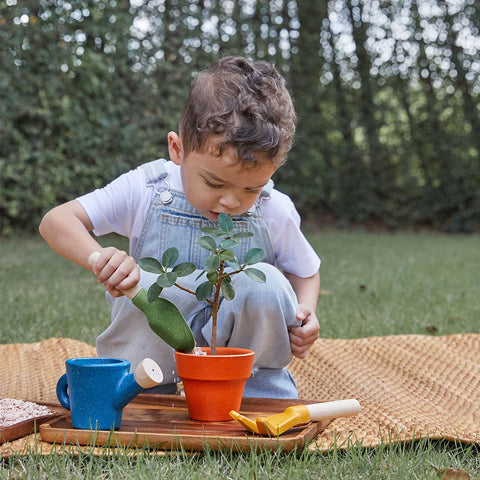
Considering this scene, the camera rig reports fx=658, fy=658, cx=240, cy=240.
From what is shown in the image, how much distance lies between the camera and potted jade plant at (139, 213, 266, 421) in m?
1.19

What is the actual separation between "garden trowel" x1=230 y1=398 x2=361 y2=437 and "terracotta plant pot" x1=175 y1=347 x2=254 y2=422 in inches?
1.4

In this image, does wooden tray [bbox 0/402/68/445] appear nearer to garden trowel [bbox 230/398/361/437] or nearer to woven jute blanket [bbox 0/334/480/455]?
woven jute blanket [bbox 0/334/480/455]

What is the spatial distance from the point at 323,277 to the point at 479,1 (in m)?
4.14

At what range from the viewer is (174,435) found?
3.73ft

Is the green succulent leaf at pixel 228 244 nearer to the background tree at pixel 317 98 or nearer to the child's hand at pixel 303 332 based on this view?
the child's hand at pixel 303 332

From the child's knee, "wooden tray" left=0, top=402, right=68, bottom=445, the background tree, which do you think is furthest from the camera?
the background tree

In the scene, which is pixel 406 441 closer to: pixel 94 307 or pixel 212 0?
pixel 94 307

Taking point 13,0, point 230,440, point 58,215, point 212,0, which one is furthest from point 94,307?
point 212,0

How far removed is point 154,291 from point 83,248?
26cm

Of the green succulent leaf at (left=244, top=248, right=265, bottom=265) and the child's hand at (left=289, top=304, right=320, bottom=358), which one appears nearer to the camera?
the green succulent leaf at (left=244, top=248, right=265, bottom=265)

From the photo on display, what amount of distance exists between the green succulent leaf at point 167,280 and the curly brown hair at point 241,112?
0.91 ft

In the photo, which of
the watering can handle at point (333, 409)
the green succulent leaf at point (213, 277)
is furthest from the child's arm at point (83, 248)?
the watering can handle at point (333, 409)

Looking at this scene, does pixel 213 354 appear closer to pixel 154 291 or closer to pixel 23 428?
pixel 154 291

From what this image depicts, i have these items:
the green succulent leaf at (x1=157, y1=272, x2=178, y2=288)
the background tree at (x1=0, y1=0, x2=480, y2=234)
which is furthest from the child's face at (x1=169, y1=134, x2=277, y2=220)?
the background tree at (x1=0, y1=0, x2=480, y2=234)
